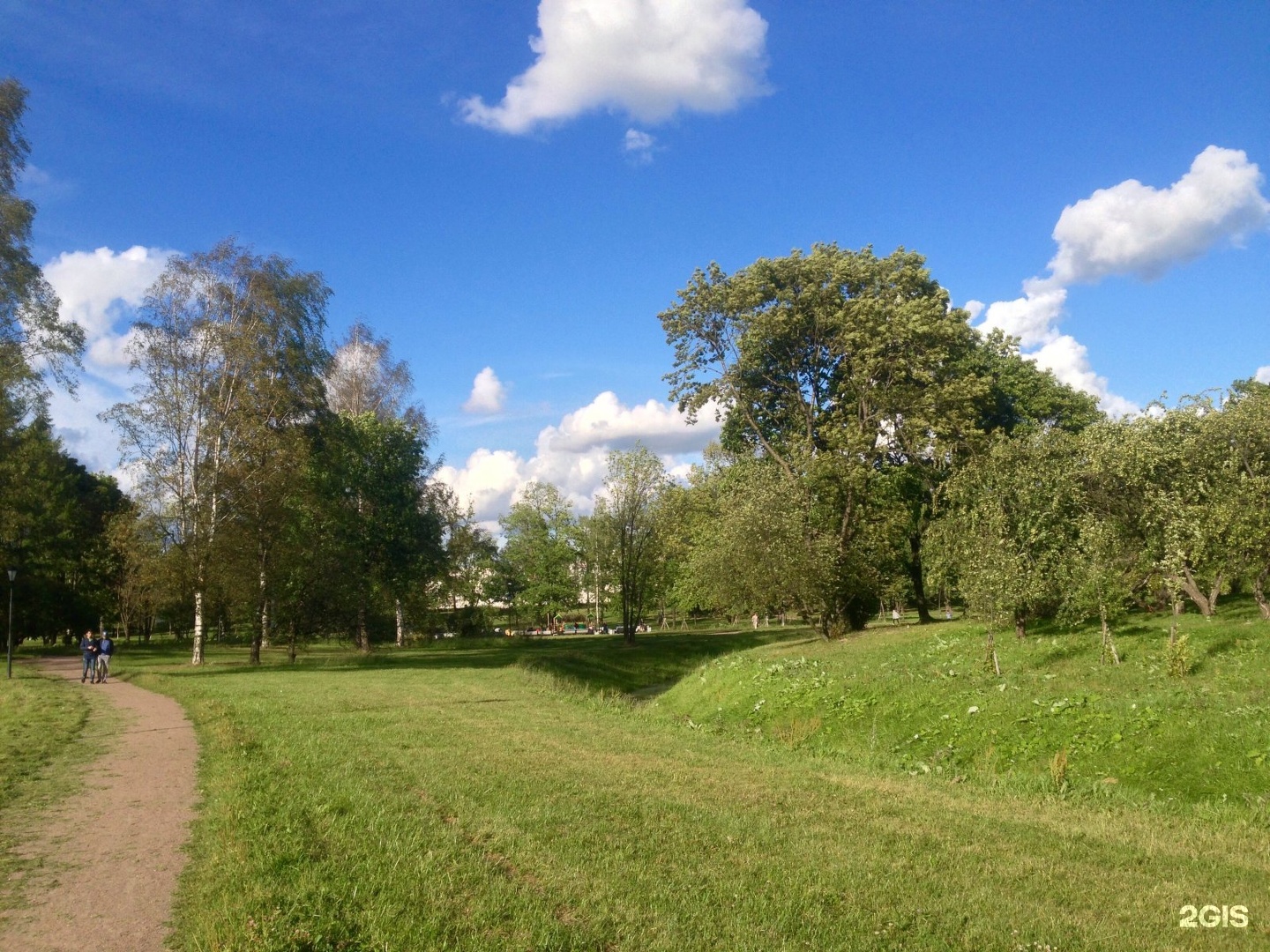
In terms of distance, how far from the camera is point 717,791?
1002 cm

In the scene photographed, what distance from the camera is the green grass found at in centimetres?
756

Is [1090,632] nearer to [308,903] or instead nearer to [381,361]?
[308,903]

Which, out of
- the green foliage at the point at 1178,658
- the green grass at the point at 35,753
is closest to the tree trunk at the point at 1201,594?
the green foliage at the point at 1178,658

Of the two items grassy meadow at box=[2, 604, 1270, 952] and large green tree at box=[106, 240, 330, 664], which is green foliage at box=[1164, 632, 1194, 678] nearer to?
grassy meadow at box=[2, 604, 1270, 952]

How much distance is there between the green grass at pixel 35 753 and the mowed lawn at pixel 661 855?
1.54 meters

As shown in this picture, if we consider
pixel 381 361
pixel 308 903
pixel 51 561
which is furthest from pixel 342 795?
pixel 51 561

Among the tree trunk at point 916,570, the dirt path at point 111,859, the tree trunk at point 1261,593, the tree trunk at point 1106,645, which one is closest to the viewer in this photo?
the dirt path at point 111,859

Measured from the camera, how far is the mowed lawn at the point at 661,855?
18.9ft

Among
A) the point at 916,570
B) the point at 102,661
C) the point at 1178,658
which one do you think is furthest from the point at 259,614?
the point at 1178,658

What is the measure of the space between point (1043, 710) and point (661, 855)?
33.7 feet

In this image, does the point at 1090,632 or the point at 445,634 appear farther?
the point at 445,634

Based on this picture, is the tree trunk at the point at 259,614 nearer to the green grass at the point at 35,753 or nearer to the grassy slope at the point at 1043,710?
the green grass at the point at 35,753

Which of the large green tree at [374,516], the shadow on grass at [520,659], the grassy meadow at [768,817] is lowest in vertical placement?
the shadow on grass at [520,659]

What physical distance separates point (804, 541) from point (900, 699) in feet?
49.5
